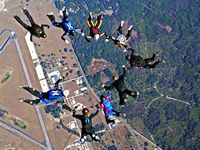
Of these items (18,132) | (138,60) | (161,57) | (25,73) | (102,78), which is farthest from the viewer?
(161,57)

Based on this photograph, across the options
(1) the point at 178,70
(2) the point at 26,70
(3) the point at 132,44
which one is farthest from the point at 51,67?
(1) the point at 178,70

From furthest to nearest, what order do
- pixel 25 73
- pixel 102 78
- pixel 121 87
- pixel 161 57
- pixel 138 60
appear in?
1. pixel 161 57
2. pixel 102 78
3. pixel 25 73
4. pixel 138 60
5. pixel 121 87

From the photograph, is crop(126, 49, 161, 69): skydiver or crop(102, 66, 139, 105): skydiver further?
crop(126, 49, 161, 69): skydiver

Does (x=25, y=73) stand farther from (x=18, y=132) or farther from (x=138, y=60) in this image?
(x=138, y=60)

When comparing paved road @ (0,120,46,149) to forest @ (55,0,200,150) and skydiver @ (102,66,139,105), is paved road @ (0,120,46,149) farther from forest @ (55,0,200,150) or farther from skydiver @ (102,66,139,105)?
skydiver @ (102,66,139,105)

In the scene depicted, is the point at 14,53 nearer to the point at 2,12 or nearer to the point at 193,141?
the point at 2,12

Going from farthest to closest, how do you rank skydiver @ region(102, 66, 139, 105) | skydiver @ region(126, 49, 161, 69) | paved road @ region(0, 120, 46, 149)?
1. paved road @ region(0, 120, 46, 149)
2. skydiver @ region(126, 49, 161, 69)
3. skydiver @ region(102, 66, 139, 105)

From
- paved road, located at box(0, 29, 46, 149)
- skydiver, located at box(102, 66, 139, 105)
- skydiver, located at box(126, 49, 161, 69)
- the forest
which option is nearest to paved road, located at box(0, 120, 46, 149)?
paved road, located at box(0, 29, 46, 149)

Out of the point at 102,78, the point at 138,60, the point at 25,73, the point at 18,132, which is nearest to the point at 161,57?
the point at 102,78

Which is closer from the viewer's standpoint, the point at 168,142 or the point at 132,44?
the point at 168,142
